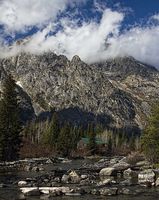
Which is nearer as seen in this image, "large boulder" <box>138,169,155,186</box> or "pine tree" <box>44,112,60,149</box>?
"large boulder" <box>138,169,155,186</box>

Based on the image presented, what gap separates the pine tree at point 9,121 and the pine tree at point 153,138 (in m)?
28.5

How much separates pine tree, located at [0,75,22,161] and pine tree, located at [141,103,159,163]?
93.6ft

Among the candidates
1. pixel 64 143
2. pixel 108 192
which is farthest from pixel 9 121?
pixel 64 143

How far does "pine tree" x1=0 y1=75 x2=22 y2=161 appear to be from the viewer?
89.9 m

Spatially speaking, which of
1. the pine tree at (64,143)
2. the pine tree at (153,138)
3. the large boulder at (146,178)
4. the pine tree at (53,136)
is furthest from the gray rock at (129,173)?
the pine tree at (53,136)

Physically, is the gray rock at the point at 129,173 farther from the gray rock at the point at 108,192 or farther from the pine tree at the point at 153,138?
the gray rock at the point at 108,192

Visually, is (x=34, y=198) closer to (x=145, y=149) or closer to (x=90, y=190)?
(x=90, y=190)

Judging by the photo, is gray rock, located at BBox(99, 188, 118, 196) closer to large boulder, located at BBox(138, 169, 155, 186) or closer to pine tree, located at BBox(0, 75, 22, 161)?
large boulder, located at BBox(138, 169, 155, 186)

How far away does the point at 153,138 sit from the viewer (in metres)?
84.1

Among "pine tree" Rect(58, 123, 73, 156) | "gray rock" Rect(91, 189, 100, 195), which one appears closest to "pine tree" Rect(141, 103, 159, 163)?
"gray rock" Rect(91, 189, 100, 195)

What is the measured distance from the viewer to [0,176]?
63.8 meters

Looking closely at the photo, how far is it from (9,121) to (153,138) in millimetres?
32128

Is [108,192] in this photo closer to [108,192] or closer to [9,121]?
[108,192]

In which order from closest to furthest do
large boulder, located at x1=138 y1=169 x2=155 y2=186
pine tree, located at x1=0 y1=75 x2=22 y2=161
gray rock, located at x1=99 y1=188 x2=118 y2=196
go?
gray rock, located at x1=99 y1=188 x2=118 y2=196, large boulder, located at x1=138 y1=169 x2=155 y2=186, pine tree, located at x1=0 y1=75 x2=22 y2=161
